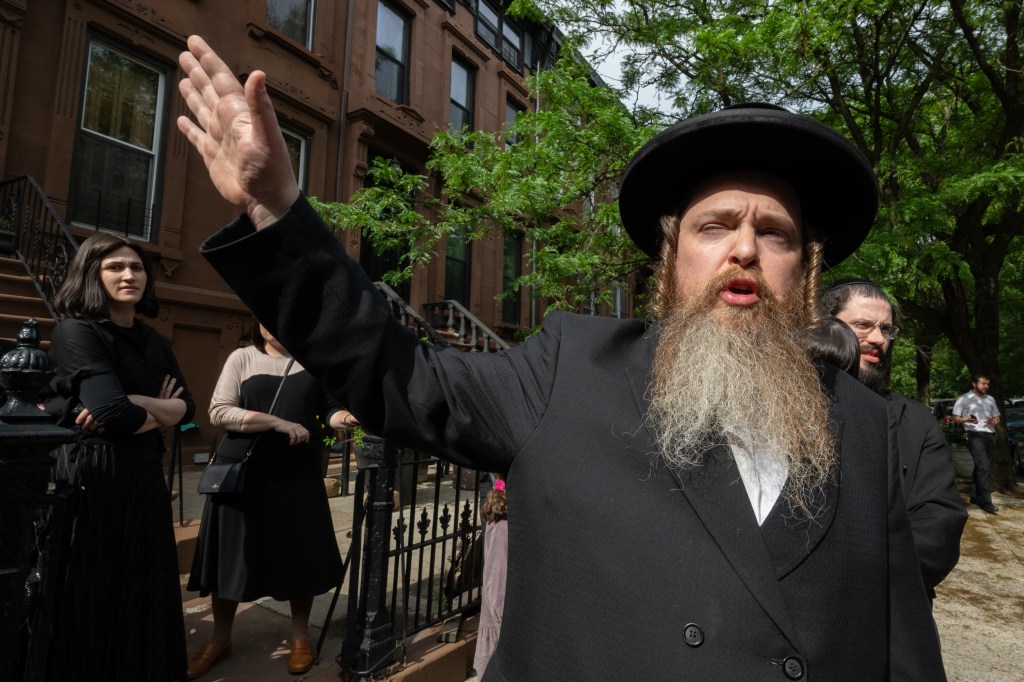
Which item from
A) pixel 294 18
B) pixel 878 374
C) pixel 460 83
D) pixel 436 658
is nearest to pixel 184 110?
pixel 294 18

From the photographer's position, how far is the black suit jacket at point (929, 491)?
7.77 feet

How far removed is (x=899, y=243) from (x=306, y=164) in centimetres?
933

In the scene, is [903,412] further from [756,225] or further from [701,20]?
[701,20]

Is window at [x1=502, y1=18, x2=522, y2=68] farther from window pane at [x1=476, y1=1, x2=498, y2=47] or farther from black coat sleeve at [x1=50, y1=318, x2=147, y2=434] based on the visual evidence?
black coat sleeve at [x1=50, y1=318, x2=147, y2=434]

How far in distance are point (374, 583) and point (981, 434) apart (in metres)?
11.1

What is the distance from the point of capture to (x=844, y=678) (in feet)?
3.88

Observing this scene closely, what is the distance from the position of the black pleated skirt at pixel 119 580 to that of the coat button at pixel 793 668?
2.78 metres

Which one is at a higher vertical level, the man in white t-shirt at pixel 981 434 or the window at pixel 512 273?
the window at pixel 512 273

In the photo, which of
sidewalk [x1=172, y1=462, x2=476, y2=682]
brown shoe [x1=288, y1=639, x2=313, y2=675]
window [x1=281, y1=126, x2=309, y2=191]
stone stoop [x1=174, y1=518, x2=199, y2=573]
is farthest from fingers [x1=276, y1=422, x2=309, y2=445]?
window [x1=281, y1=126, x2=309, y2=191]

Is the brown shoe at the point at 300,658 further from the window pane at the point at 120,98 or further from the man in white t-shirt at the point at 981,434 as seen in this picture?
the man in white t-shirt at the point at 981,434

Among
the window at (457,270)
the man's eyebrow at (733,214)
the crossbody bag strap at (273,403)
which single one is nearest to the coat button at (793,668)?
the man's eyebrow at (733,214)

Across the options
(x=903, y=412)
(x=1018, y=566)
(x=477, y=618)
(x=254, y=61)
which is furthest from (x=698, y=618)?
(x=254, y=61)

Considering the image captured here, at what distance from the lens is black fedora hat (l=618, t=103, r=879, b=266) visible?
162cm

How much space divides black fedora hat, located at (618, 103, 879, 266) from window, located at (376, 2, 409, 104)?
1188 cm
